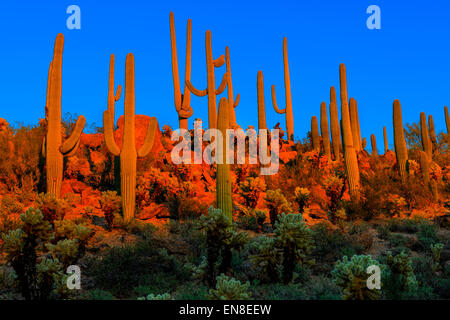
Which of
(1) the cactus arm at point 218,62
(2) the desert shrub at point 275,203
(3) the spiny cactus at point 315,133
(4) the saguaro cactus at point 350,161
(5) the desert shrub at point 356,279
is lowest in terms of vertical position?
(5) the desert shrub at point 356,279

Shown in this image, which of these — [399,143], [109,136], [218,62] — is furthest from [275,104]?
[109,136]

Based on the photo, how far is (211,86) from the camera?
14.1 m

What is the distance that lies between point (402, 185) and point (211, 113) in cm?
709

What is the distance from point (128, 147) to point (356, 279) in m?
7.64

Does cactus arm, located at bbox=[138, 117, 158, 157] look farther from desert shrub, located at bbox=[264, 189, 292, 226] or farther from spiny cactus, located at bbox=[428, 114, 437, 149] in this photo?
spiny cactus, located at bbox=[428, 114, 437, 149]

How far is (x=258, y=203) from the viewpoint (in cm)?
1202

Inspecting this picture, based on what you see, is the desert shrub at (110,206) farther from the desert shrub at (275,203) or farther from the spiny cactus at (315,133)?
the spiny cactus at (315,133)

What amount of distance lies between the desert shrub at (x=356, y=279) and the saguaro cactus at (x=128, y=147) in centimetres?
675

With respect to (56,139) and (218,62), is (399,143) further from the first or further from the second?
(56,139)

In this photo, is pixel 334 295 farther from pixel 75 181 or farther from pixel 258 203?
pixel 75 181

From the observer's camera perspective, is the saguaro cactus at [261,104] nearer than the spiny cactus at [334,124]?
No

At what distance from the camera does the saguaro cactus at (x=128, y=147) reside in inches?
409

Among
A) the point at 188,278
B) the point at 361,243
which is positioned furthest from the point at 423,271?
the point at 188,278

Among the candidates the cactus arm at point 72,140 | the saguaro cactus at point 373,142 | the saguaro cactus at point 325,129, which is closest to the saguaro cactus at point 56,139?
the cactus arm at point 72,140
